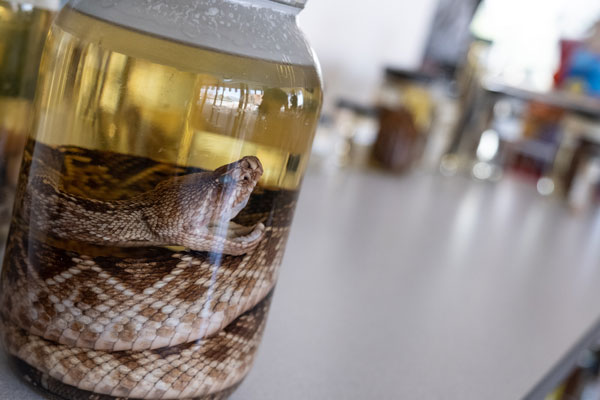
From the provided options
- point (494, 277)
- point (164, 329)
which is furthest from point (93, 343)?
point (494, 277)

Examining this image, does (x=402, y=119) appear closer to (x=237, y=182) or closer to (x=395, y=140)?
(x=395, y=140)

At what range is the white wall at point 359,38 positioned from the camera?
1131 millimetres

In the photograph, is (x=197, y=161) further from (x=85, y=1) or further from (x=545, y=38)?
(x=545, y=38)

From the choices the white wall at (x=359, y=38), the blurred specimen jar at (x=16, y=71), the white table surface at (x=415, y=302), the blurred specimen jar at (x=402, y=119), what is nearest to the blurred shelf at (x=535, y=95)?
the white wall at (x=359, y=38)

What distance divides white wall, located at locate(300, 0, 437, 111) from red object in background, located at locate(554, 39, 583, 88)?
183 cm

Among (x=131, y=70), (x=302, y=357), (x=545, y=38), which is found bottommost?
(x=302, y=357)

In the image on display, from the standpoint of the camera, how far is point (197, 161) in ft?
0.78

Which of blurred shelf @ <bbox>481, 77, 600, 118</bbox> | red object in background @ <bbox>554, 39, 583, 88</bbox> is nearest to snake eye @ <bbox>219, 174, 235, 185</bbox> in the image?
blurred shelf @ <bbox>481, 77, 600, 118</bbox>

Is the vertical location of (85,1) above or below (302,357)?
above

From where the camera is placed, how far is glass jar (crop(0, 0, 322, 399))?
237mm

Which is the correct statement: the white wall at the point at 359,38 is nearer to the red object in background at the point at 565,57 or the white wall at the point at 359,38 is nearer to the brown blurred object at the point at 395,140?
the brown blurred object at the point at 395,140

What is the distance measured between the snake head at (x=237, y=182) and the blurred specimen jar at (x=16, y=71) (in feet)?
0.55

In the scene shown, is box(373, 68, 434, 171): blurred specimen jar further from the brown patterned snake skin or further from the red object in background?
the red object in background

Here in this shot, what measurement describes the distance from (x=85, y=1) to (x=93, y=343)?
0.39 feet
